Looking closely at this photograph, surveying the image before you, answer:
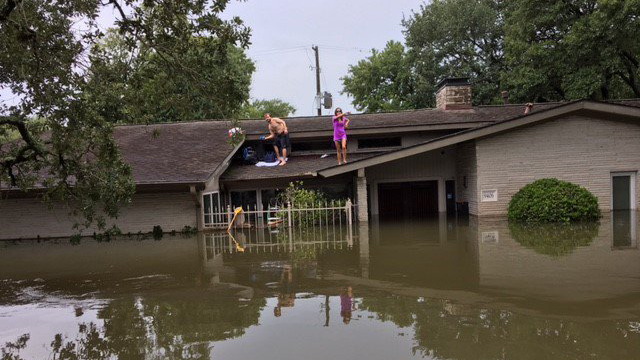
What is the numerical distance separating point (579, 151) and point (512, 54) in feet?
44.7

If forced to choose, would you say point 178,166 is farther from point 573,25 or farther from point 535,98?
point 535,98

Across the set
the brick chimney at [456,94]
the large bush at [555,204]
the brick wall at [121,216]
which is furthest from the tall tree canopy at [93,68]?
the brick chimney at [456,94]

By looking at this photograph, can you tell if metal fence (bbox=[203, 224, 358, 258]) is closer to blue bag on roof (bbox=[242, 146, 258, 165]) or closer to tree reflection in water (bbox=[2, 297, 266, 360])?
blue bag on roof (bbox=[242, 146, 258, 165])

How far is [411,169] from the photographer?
68.0 feet

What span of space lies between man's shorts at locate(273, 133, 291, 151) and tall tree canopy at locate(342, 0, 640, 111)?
1513cm

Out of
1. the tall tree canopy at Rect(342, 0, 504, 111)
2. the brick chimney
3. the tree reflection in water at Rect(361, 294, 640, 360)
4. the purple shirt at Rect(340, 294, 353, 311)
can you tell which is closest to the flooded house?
the brick chimney

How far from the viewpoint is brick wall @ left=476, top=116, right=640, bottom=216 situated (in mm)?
17203

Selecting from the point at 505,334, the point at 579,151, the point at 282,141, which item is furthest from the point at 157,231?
the point at 579,151

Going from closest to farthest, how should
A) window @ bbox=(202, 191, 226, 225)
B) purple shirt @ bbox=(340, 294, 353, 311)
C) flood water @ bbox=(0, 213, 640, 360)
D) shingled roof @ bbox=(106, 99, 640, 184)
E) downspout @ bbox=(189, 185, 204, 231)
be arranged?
flood water @ bbox=(0, 213, 640, 360), purple shirt @ bbox=(340, 294, 353, 311), downspout @ bbox=(189, 185, 204, 231), shingled roof @ bbox=(106, 99, 640, 184), window @ bbox=(202, 191, 226, 225)

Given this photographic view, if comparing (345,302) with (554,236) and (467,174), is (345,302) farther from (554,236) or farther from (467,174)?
(467,174)

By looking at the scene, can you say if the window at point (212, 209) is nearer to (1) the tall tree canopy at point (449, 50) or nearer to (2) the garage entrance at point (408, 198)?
(2) the garage entrance at point (408, 198)

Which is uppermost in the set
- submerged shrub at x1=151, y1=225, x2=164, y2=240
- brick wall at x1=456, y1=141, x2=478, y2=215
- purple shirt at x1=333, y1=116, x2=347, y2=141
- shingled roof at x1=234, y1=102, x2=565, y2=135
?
shingled roof at x1=234, y1=102, x2=565, y2=135

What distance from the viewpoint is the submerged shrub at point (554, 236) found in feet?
37.4

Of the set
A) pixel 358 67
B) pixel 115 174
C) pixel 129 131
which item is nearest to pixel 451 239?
pixel 115 174
